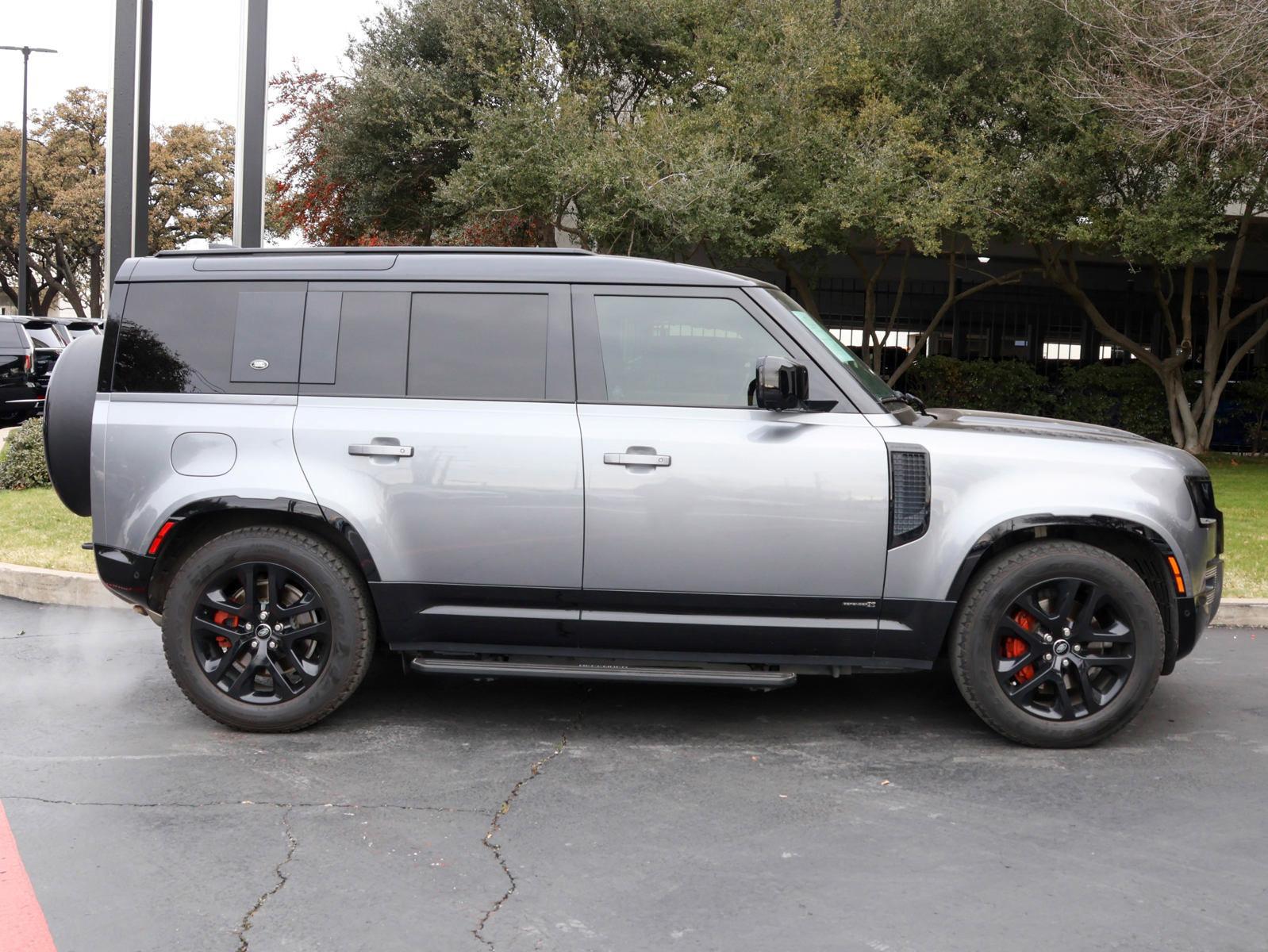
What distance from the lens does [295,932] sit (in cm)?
326

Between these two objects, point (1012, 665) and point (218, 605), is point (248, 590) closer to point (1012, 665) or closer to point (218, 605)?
point (218, 605)

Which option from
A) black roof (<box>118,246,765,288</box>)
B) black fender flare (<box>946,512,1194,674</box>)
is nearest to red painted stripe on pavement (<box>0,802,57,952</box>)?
black roof (<box>118,246,765,288</box>)

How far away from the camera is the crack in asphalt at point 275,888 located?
3.23m

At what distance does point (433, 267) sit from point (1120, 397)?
17.1 meters

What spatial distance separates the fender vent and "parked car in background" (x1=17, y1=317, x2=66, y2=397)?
1683 cm

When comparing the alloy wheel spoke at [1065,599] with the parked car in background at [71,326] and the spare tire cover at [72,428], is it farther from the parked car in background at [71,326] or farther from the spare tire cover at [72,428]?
the parked car in background at [71,326]

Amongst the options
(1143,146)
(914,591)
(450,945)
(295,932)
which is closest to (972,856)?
(914,591)

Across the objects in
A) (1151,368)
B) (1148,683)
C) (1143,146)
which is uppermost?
(1143,146)

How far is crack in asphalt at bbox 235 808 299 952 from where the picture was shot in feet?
10.6

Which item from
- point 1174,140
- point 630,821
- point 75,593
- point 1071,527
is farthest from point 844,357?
point 1174,140

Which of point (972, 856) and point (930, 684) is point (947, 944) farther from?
point (930, 684)

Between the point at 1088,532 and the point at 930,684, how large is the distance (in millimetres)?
1371

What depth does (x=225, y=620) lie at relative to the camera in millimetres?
5023

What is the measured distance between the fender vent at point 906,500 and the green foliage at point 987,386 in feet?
50.3
